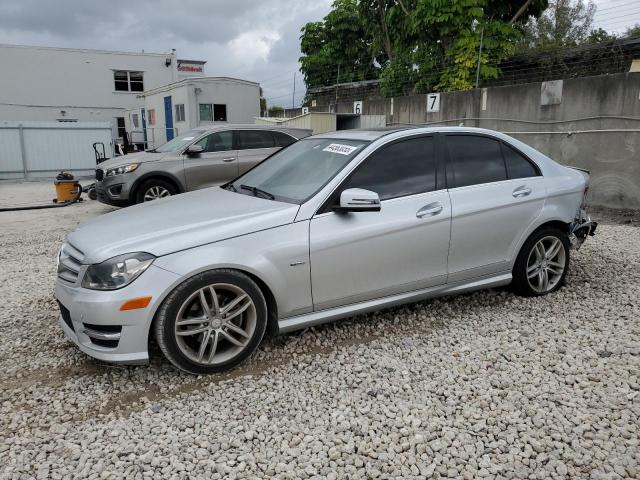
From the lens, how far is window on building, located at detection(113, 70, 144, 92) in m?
30.1

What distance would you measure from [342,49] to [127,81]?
13.1 m

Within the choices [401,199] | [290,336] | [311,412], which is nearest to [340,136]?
[401,199]

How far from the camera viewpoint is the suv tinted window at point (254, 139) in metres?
9.50

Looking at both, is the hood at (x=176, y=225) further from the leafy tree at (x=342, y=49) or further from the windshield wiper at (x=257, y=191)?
the leafy tree at (x=342, y=49)

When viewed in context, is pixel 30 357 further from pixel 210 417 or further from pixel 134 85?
pixel 134 85

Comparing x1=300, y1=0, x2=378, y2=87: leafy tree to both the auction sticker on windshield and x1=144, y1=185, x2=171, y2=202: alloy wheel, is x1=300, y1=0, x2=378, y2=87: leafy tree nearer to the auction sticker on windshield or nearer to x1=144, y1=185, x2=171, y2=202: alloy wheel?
x1=144, y1=185, x2=171, y2=202: alloy wheel

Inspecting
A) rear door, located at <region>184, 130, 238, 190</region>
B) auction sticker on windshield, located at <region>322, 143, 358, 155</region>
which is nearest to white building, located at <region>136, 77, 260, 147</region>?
rear door, located at <region>184, 130, 238, 190</region>

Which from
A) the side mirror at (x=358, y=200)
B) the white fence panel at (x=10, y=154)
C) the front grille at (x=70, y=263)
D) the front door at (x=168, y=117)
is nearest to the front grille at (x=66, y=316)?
the front grille at (x=70, y=263)

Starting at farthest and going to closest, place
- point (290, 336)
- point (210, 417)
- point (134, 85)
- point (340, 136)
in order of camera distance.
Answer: point (134, 85), point (340, 136), point (290, 336), point (210, 417)

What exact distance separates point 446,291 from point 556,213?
4.31 ft

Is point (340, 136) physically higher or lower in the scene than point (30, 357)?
higher

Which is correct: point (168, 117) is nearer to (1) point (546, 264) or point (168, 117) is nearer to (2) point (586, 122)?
(2) point (586, 122)

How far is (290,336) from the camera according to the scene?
12.7ft

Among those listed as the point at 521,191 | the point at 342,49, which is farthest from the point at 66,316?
the point at 342,49
